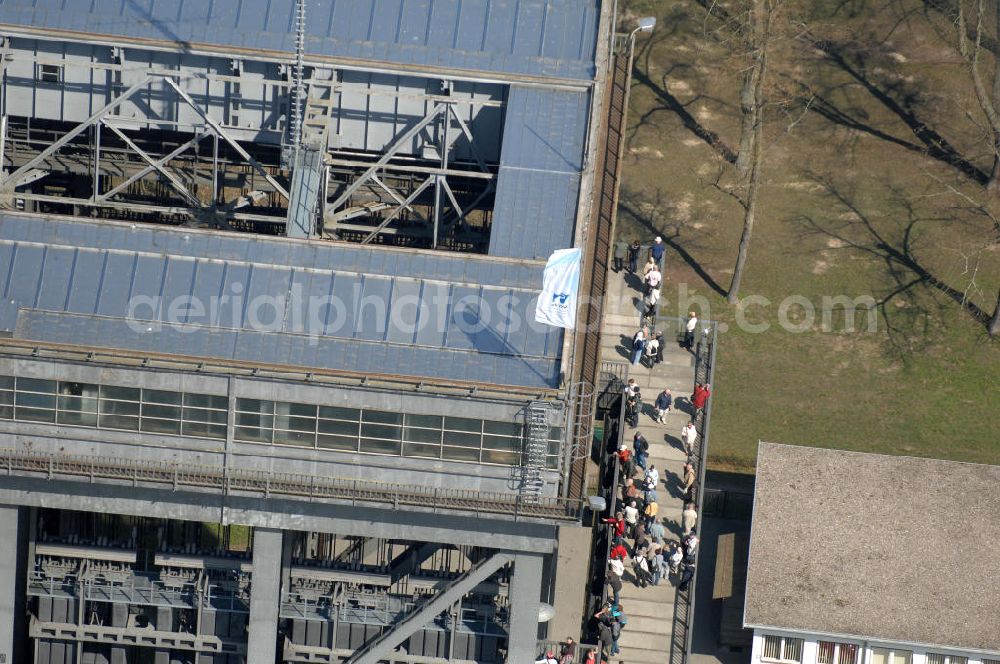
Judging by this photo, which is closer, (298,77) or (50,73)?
(298,77)

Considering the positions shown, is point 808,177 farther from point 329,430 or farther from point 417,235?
point 329,430

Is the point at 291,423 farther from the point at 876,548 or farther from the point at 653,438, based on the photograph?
the point at 876,548

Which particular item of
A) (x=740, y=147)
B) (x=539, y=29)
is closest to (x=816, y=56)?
(x=740, y=147)

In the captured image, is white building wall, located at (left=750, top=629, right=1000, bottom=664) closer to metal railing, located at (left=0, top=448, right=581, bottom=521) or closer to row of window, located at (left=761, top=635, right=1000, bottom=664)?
row of window, located at (left=761, top=635, right=1000, bottom=664)

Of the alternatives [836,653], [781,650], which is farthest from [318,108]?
[836,653]

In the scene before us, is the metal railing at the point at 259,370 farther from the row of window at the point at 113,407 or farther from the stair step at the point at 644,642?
the stair step at the point at 644,642
